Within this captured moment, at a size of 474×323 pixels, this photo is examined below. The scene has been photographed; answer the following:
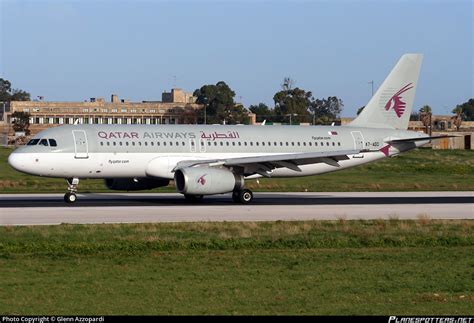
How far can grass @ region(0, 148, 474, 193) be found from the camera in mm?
51656

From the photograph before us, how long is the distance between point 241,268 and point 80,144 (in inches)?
817

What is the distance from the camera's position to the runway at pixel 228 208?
32.2m

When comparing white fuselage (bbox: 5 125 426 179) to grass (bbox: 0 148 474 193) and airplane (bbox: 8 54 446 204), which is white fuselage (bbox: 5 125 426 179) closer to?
airplane (bbox: 8 54 446 204)

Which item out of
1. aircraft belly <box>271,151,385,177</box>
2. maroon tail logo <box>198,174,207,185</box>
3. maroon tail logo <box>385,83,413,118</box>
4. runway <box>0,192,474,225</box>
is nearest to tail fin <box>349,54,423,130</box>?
maroon tail logo <box>385,83,413,118</box>

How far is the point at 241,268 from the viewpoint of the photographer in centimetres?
2022

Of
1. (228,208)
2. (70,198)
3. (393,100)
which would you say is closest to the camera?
(228,208)

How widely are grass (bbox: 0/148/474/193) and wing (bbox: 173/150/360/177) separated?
28.3 feet

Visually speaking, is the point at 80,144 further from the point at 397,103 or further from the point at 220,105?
the point at 220,105

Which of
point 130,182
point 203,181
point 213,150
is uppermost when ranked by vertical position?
point 213,150

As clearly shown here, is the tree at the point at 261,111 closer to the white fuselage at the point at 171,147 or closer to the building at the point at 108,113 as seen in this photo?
the building at the point at 108,113

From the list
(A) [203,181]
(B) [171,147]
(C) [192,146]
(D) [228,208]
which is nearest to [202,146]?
(C) [192,146]

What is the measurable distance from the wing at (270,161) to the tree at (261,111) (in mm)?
119302

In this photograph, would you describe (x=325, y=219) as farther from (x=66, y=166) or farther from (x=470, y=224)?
(x=66, y=166)

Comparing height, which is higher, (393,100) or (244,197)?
(393,100)
